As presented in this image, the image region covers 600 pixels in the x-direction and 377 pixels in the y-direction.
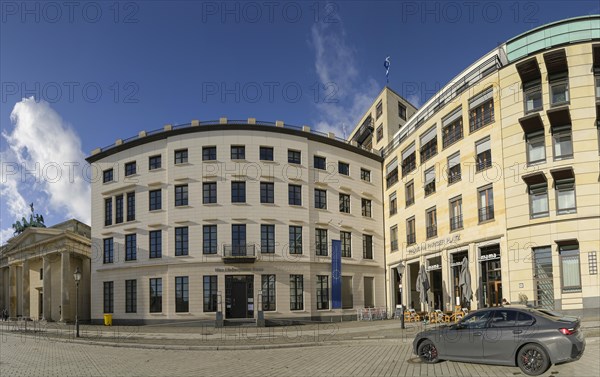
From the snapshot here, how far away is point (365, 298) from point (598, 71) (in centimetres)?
2360

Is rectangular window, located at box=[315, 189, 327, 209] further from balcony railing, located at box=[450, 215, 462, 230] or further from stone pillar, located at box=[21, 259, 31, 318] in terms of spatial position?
stone pillar, located at box=[21, 259, 31, 318]

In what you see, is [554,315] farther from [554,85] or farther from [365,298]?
[365,298]

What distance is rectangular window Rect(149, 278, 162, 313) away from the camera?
3553 centimetres

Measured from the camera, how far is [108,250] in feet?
128

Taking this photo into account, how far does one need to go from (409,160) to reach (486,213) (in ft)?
36.5

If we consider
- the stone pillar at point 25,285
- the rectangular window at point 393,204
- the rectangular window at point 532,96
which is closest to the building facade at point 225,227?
Result: the rectangular window at point 393,204

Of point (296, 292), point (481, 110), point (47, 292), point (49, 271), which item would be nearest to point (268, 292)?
point (296, 292)

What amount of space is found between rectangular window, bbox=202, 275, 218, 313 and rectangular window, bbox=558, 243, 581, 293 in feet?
72.3

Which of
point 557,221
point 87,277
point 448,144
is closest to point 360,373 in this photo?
point 557,221

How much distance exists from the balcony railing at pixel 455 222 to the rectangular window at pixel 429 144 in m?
5.39

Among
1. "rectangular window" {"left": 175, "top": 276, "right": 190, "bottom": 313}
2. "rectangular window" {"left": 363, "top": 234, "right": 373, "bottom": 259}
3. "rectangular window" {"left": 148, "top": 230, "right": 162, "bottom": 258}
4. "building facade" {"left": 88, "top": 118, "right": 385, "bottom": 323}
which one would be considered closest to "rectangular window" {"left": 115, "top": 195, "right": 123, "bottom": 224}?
"building facade" {"left": 88, "top": 118, "right": 385, "bottom": 323}

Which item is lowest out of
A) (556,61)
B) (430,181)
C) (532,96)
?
(430,181)

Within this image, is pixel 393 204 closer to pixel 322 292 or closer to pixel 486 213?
pixel 322 292

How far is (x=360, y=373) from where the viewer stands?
12.3 m
